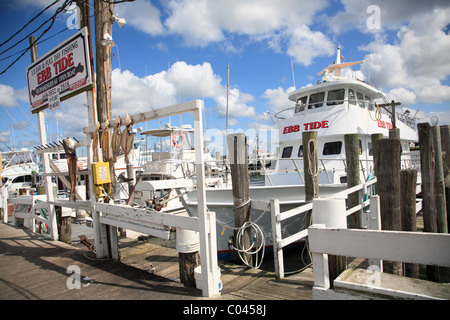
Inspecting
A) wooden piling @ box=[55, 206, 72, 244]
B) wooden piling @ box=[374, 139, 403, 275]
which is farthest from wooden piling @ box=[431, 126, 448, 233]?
wooden piling @ box=[55, 206, 72, 244]

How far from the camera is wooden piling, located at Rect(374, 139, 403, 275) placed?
3723 mm

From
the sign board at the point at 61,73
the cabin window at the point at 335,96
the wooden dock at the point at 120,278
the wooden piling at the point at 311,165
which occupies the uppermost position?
the cabin window at the point at 335,96

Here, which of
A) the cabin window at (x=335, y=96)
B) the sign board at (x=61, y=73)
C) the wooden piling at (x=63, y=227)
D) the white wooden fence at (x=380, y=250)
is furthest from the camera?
the cabin window at (x=335, y=96)

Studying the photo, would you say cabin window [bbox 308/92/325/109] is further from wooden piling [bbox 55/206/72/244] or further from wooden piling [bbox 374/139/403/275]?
wooden piling [bbox 55/206/72/244]

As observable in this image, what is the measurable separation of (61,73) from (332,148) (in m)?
8.88

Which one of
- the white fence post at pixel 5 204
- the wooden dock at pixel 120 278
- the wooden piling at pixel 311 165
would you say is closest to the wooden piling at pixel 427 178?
the wooden piling at pixel 311 165

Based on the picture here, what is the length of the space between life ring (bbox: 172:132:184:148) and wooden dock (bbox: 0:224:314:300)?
9519 mm

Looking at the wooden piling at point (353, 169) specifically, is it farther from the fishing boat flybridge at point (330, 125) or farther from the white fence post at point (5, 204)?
the white fence post at point (5, 204)

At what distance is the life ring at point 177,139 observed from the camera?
49.4ft

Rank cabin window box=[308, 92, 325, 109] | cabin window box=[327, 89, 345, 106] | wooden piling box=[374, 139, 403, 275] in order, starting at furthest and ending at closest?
1. cabin window box=[308, 92, 325, 109]
2. cabin window box=[327, 89, 345, 106]
3. wooden piling box=[374, 139, 403, 275]

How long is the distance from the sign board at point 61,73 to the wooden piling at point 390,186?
4705 mm
